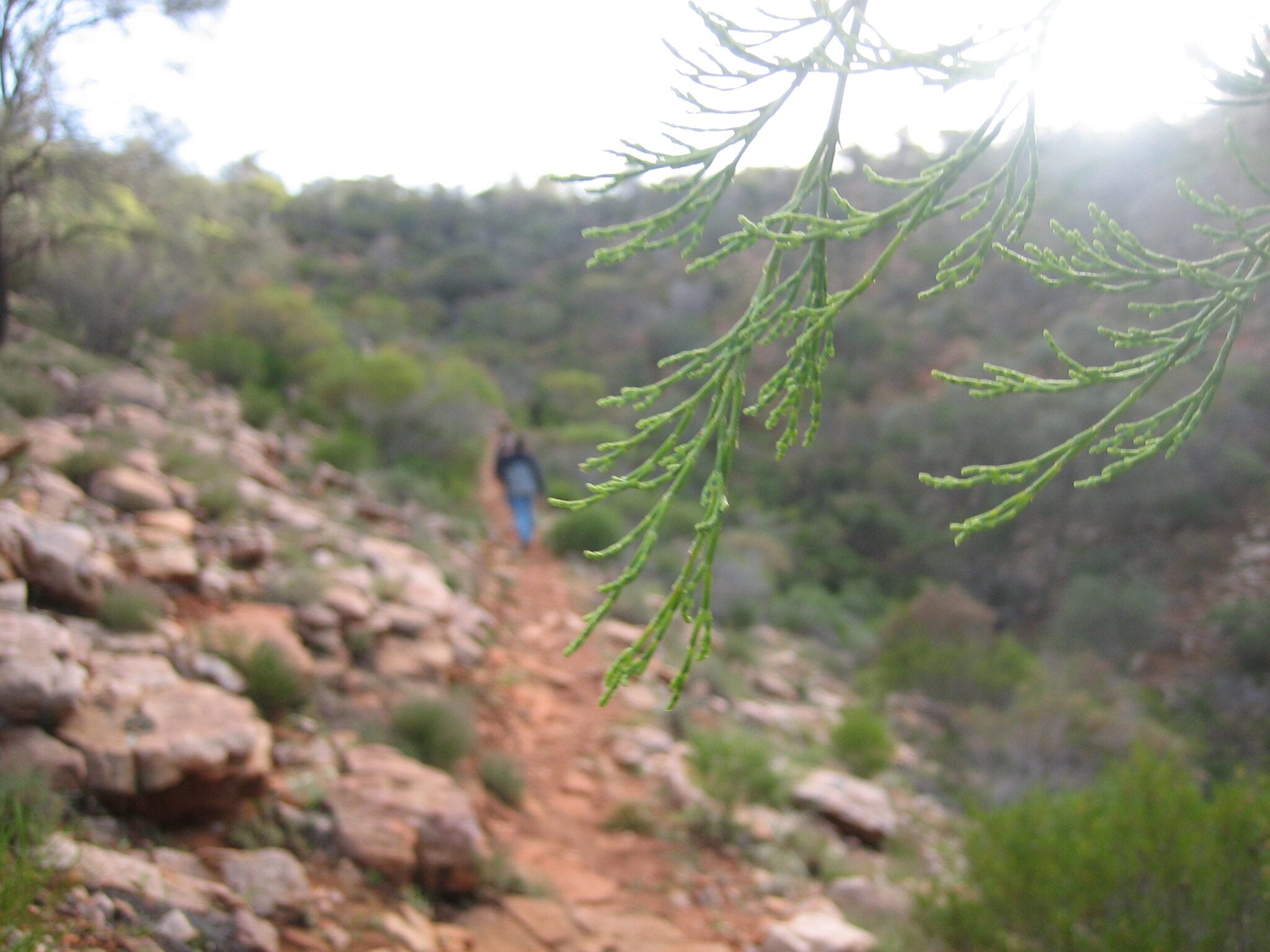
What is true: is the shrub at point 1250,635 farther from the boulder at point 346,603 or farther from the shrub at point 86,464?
the shrub at point 86,464

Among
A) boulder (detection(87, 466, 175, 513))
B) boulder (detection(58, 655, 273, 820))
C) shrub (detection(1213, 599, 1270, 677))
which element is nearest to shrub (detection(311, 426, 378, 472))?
boulder (detection(87, 466, 175, 513))

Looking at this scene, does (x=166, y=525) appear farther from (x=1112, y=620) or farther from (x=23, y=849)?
(x=1112, y=620)

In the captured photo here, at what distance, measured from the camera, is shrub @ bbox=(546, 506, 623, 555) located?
11297 millimetres

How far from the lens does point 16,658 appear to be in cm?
311

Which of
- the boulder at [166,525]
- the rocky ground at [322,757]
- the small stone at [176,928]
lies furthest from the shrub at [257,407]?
the small stone at [176,928]

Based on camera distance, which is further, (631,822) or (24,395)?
(24,395)

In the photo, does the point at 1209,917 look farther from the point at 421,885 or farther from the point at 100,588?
the point at 100,588

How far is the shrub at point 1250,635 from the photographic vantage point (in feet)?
37.3

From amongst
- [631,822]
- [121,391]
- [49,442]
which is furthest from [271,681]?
[121,391]

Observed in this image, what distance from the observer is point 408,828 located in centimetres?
377

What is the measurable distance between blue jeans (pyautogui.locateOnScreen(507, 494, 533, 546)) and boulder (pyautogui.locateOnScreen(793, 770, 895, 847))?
5.58m

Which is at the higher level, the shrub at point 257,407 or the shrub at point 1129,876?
the shrub at point 257,407

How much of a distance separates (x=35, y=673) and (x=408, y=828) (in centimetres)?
160

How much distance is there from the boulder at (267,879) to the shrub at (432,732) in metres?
1.48
